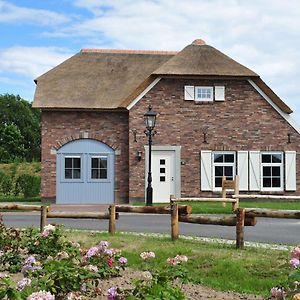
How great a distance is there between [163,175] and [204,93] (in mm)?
4171

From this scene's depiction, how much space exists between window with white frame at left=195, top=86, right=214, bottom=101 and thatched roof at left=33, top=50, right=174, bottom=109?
2896 millimetres

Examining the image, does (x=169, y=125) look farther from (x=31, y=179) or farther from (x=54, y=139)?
(x=31, y=179)

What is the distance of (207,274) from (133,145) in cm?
1700

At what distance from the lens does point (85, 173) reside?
2627 cm

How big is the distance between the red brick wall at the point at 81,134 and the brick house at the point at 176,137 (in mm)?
45

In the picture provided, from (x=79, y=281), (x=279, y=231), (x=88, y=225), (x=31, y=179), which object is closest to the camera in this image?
(x=79, y=281)

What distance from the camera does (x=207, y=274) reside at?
348 inches

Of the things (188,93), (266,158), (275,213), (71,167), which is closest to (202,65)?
(188,93)

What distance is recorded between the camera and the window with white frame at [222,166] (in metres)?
25.9

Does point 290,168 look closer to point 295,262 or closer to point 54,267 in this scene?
point 54,267

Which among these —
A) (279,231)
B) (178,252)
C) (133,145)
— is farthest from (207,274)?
(133,145)

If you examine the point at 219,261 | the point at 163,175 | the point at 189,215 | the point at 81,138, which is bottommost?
the point at 219,261

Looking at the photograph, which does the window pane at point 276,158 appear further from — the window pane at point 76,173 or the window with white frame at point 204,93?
the window pane at point 76,173

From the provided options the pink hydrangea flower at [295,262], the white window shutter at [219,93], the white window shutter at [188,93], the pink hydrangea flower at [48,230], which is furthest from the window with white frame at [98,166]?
the pink hydrangea flower at [295,262]
